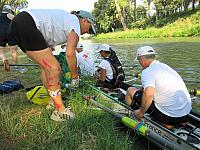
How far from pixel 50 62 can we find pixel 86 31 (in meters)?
0.85

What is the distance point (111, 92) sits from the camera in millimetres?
7824

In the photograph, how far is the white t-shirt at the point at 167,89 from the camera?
15.8 feet

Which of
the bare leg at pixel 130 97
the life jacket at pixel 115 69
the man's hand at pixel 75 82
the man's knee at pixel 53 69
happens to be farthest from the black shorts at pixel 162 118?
the life jacket at pixel 115 69

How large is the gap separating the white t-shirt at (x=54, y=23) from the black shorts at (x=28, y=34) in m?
0.12

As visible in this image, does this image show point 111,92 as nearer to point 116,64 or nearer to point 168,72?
point 116,64

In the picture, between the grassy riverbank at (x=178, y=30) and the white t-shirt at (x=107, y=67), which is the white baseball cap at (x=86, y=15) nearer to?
the white t-shirt at (x=107, y=67)

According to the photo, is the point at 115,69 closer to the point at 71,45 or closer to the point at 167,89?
the point at 167,89

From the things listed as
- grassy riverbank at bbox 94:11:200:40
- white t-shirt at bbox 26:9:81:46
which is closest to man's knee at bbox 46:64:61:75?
white t-shirt at bbox 26:9:81:46

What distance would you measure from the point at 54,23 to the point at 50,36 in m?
0.20

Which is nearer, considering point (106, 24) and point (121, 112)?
point (121, 112)

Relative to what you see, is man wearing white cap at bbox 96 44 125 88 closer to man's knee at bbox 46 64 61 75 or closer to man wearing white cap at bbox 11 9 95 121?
man wearing white cap at bbox 11 9 95 121

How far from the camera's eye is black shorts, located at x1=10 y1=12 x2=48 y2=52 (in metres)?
4.27

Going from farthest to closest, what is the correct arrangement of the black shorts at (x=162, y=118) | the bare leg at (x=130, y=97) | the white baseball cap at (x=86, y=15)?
the bare leg at (x=130, y=97) → the black shorts at (x=162, y=118) → the white baseball cap at (x=86, y=15)

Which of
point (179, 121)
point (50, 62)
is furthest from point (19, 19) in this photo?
point (179, 121)
